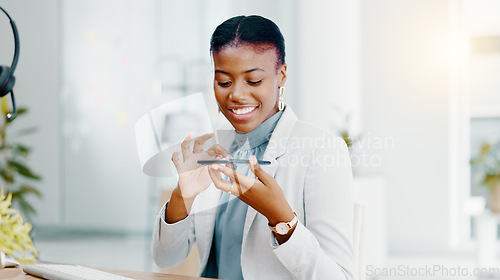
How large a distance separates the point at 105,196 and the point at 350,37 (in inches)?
80.3

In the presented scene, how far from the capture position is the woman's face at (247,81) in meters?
1.21

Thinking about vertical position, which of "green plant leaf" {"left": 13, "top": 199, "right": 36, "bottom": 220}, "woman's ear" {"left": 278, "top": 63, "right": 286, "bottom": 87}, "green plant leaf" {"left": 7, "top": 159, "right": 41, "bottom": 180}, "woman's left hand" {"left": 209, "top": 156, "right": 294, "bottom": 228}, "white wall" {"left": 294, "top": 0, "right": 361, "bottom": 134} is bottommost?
"green plant leaf" {"left": 13, "top": 199, "right": 36, "bottom": 220}

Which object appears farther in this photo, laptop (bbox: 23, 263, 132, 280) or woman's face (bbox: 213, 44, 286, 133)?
woman's face (bbox: 213, 44, 286, 133)

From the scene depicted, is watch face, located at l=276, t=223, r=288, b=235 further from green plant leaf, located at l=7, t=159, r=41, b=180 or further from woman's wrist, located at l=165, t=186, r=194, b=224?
green plant leaf, located at l=7, t=159, r=41, b=180

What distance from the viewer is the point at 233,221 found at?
128 cm

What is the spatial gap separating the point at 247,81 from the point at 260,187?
27cm

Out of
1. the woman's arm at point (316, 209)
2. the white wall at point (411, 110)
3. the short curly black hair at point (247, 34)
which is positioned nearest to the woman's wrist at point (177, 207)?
the woman's arm at point (316, 209)

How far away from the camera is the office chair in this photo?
4.15 feet

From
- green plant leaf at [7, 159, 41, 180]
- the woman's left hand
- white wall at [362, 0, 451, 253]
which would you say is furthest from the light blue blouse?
white wall at [362, 0, 451, 253]

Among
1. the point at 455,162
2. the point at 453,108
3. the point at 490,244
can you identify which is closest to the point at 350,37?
the point at 453,108

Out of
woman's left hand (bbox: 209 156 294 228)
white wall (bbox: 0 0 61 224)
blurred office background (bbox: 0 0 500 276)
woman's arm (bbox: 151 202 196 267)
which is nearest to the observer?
woman's left hand (bbox: 209 156 294 228)

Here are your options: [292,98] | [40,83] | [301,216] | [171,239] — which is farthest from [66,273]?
[292,98]

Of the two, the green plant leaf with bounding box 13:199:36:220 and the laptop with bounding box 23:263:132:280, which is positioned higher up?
the laptop with bounding box 23:263:132:280

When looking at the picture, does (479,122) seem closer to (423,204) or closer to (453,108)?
(453,108)
